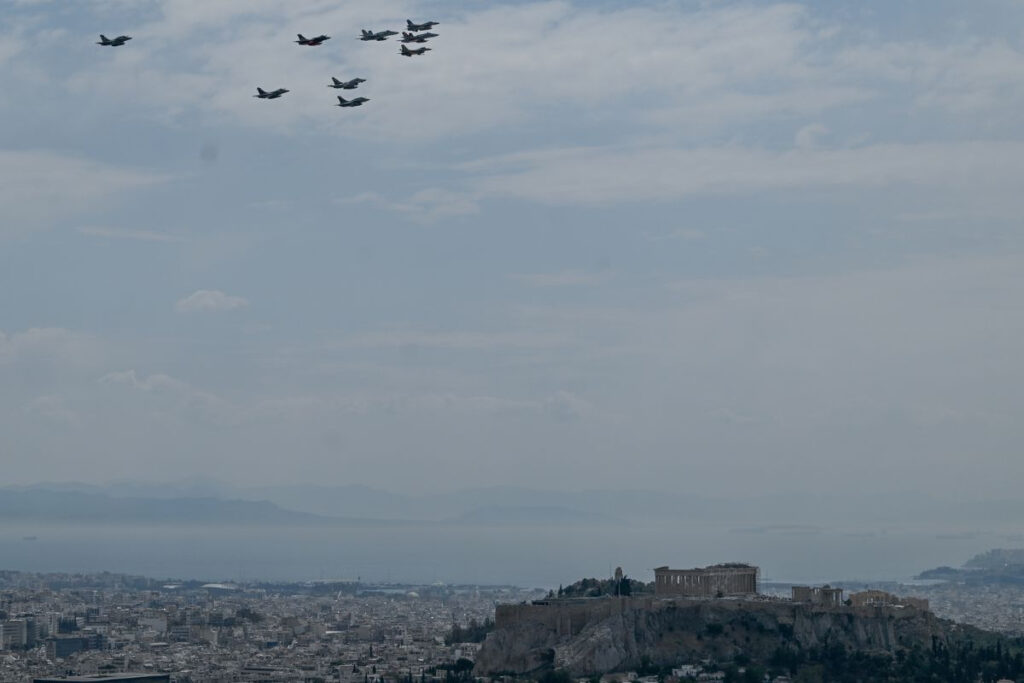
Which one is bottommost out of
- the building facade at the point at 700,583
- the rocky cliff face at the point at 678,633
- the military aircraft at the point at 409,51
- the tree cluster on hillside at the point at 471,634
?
the rocky cliff face at the point at 678,633

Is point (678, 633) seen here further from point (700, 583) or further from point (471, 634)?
point (471, 634)

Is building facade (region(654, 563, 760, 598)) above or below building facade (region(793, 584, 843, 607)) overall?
above

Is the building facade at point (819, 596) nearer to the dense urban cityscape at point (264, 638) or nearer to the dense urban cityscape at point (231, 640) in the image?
the dense urban cityscape at point (264, 638)

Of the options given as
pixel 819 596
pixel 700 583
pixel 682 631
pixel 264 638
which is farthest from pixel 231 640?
pixel 819 596

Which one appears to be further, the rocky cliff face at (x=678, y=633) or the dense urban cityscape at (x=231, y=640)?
the dense urban cityscape at (x=231, y=640)

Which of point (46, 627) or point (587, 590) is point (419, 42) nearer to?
point (587, 590)

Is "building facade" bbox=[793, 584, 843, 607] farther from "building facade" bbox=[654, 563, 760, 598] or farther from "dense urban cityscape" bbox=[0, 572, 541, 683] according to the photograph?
"dense urban cityscape" bbox=[0, 572, 541, 683]

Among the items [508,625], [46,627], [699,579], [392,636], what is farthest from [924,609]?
[46,627]

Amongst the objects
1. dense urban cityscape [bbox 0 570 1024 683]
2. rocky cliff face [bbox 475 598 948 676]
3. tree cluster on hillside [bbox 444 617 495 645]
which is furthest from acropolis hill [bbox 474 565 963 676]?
tree cluster on hillside [bbox 444 617 495 645]

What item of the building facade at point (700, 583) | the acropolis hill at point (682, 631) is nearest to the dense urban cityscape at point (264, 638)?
the acropolis hill at point (682, 631)
